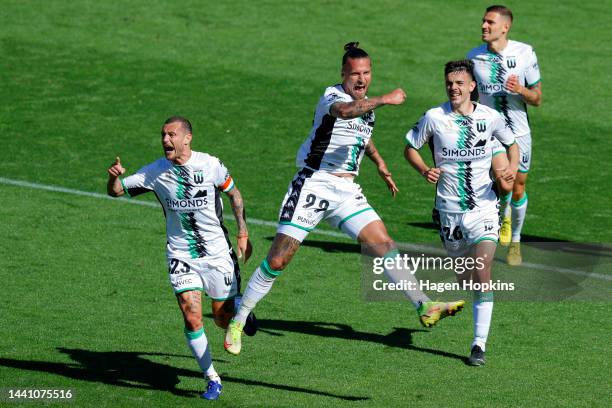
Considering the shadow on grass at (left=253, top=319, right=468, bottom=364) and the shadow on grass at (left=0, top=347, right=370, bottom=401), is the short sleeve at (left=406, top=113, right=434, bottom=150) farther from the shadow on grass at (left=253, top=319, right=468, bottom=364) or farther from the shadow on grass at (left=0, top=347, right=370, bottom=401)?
the shadow on grass at (left=0, top=347, right=370, bottom=401)

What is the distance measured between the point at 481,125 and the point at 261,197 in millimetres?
6196

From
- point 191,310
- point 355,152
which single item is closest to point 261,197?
point 355,152

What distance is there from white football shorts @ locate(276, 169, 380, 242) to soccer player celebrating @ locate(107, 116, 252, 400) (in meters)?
0.81

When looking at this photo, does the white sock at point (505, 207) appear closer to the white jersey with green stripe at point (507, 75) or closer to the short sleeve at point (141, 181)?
the white jersey with green stripe at point (507, 75)

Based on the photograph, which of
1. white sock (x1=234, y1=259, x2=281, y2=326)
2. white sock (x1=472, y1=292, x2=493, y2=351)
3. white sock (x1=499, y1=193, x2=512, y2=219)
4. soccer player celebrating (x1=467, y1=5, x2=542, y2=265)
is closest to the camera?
white sock (x1=234, y1=259, x2=281, y2=326)

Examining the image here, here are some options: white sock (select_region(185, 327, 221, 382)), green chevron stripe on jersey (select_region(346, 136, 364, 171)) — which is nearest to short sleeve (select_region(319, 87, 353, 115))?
green chevron stripe on jersey (select_region(346, 136, 364, 171))

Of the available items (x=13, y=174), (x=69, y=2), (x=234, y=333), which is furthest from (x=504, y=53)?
(x=69, y=2)

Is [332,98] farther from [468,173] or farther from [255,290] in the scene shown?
[255,290]

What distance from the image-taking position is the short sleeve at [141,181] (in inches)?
428

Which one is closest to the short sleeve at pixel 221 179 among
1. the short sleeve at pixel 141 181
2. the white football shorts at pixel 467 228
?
the short sleeve at pixel 141 181

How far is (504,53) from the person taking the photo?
1505cm

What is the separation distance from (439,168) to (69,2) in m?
16.7

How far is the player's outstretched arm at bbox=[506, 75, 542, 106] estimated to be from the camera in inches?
565

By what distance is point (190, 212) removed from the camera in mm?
10797
